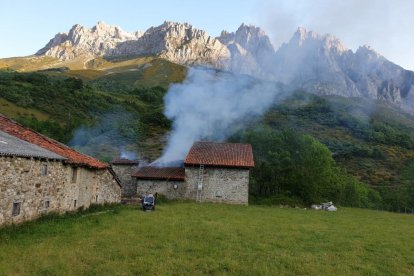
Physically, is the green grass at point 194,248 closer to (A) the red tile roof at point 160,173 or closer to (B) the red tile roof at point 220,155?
(B) the red tile roof at point 220,155

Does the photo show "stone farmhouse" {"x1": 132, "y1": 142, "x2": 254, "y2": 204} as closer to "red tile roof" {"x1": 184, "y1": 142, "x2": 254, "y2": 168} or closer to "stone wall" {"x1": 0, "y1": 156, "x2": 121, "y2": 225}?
"red tile roof" {"x1": 184, "y1": 142, "x2": 254, "y2": 168}

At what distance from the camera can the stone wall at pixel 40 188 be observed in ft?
55.0

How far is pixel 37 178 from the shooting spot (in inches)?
770

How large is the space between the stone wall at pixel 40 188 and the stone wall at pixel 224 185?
11556 millimetres

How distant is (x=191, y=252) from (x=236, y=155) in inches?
1004

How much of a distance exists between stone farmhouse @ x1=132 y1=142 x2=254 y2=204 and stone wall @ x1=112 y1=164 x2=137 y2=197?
8.24 feet

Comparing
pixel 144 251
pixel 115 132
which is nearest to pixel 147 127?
pixel 115 132

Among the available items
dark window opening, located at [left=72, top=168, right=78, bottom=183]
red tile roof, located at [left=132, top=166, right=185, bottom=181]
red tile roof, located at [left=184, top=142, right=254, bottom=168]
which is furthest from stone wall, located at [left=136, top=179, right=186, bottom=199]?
dark window opening, located at [left=72, top=168, right=78, bottom=183]

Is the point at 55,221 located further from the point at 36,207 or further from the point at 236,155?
the point at 236,155

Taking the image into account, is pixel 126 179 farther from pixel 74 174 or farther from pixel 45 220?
pixel 45 220

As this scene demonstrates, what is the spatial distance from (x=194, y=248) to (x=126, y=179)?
28.5 meters

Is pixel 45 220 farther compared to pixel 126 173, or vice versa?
pixel 126 173

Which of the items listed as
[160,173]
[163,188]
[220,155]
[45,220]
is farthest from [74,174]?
[220,155]

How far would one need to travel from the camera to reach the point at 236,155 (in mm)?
39812
